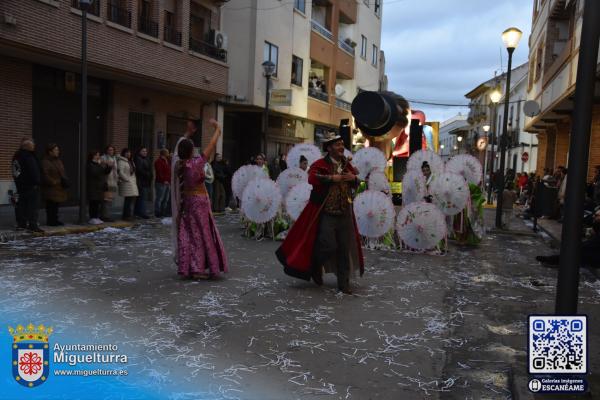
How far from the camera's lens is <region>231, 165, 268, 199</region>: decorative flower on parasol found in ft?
39.7

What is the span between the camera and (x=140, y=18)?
694 inches

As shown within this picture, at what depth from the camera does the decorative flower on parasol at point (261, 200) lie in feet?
36.8

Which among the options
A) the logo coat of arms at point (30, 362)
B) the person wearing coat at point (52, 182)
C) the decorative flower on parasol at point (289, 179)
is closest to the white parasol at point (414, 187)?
the decorative flower on parasol at point (289, 179)

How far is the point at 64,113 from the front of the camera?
1611cm

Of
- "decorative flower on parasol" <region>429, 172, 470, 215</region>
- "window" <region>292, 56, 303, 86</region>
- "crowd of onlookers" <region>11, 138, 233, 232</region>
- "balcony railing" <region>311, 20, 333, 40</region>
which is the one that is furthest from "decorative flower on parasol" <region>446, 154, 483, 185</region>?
"balcony railing" <region>311, 20, 333, 40</region>

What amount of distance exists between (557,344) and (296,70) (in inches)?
987

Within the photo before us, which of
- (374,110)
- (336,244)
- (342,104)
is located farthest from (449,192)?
(342,104)

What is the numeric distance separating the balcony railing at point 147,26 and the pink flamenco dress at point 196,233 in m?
11.5

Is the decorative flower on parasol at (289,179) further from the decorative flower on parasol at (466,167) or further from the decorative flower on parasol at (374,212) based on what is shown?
the decorative flower on parasol at (466,167)

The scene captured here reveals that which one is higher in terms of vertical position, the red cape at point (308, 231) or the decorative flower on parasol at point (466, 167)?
the decorative flower on parasol at point (466, 167)

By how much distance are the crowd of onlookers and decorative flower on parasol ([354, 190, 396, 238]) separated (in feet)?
19.6

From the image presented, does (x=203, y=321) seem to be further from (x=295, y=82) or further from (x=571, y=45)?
(x=295, y=82)

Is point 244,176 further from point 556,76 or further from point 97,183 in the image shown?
point 556,76

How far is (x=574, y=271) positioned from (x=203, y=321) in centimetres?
332
